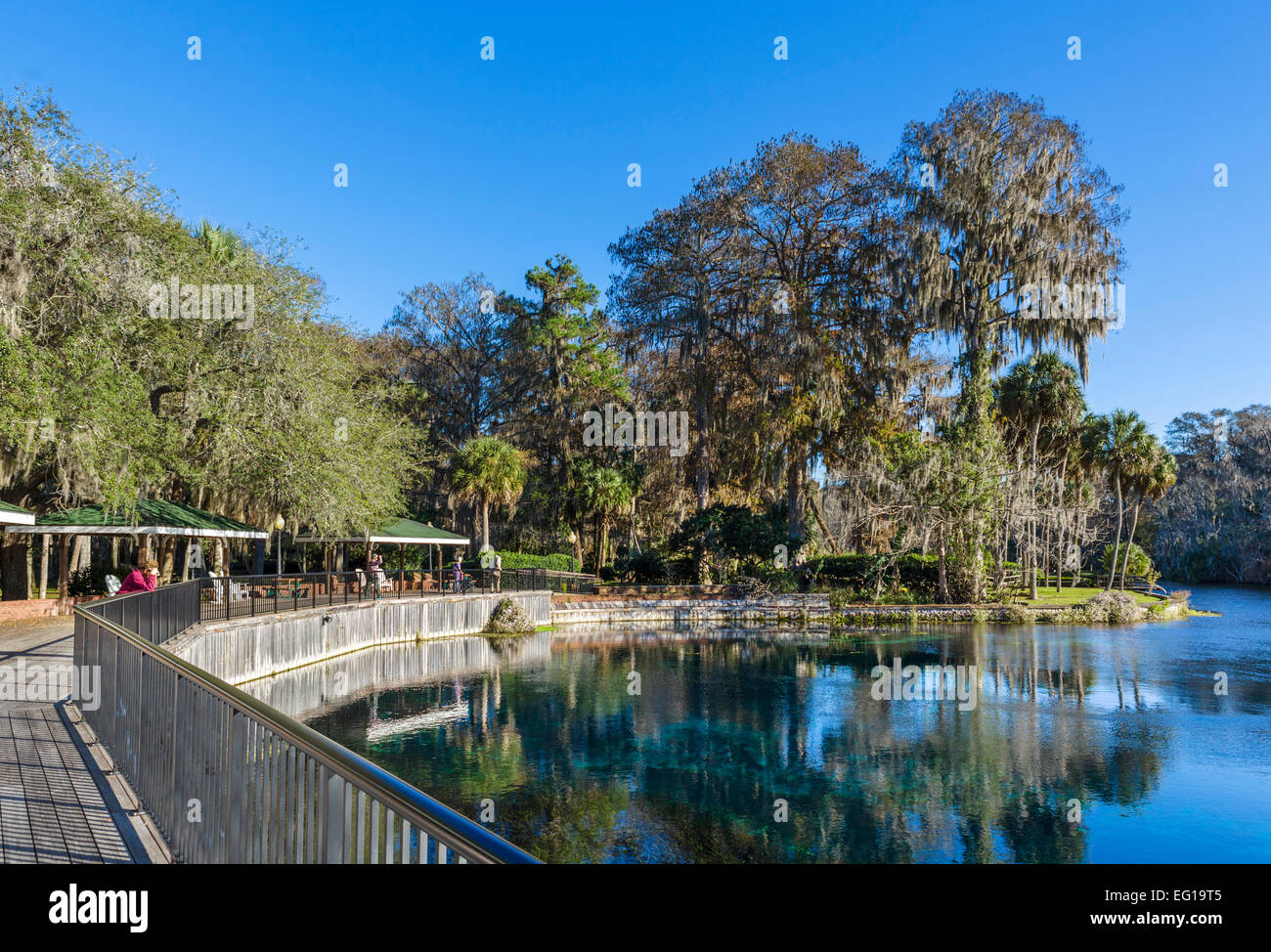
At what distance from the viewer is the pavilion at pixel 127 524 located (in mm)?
19406

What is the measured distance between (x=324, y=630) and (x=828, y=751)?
13.2m

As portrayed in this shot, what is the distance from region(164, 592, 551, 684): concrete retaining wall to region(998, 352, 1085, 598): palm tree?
22.2 meters

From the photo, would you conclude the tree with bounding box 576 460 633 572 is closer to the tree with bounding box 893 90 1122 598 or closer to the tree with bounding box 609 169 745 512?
the tree with bounding box 609 169 745 512

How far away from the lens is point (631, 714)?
1638cm

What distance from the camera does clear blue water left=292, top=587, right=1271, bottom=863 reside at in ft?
31.8

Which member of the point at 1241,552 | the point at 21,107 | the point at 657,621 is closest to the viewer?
the point at 21,107

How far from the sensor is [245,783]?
420cm

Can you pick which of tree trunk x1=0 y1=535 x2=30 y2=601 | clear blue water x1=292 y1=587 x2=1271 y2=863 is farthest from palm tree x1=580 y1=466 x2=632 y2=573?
tree trunk x1=0 y1=535 x2=30 y2=601

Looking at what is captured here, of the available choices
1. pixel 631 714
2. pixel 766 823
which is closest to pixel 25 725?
pixel 766 823

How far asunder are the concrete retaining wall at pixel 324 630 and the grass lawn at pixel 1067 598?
1951 centimetres

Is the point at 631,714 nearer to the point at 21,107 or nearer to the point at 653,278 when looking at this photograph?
the point at 21,107
